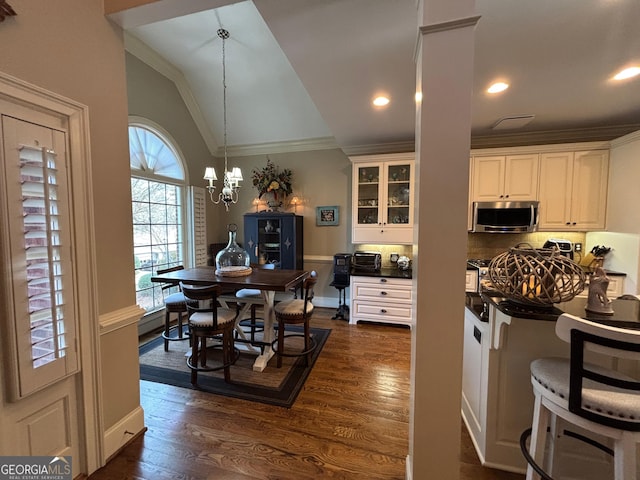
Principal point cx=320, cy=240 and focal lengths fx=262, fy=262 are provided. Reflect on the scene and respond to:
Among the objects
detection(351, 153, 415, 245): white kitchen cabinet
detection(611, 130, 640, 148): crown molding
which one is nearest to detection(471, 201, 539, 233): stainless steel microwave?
detection(351, 153, 415, 245): white kitchen cabinet

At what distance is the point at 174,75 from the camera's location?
3664 mm

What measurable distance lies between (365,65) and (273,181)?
261 cm

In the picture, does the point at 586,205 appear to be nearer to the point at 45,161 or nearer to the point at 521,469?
the point at 521,469

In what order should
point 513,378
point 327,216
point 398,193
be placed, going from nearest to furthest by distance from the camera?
1. point 513,378
2. point 398,193
3. point 327,216

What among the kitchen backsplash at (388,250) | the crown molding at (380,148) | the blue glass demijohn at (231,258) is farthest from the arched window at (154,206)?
the kitchen backsplash at (388,250)

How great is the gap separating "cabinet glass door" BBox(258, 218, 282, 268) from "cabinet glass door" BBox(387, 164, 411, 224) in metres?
1.78

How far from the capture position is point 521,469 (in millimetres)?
1503

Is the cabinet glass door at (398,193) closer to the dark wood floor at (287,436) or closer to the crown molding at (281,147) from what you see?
the crown molding at (281,147)

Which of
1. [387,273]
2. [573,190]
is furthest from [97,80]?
[573,190]

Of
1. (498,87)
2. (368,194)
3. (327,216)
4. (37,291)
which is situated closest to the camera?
(37,291)

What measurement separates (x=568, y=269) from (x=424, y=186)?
86 centimetres

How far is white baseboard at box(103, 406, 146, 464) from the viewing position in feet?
5.23

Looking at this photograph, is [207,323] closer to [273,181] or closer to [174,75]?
[273,181]

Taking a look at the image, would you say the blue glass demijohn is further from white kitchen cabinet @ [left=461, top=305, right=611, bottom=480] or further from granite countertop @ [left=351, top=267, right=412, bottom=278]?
white kitchen cabinet @ [left=461, top=305, right=611, bottom=480]
